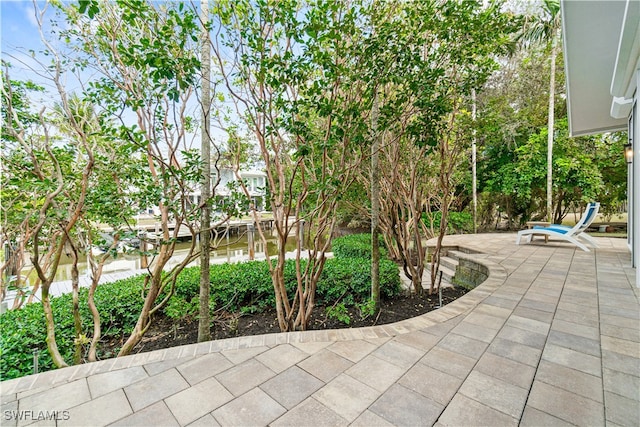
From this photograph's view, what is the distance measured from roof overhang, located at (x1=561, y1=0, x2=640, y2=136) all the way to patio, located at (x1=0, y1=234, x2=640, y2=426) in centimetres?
297

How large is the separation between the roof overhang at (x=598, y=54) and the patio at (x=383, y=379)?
297 centimetres

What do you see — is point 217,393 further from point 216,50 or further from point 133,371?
point 216,50

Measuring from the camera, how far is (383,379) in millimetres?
1862

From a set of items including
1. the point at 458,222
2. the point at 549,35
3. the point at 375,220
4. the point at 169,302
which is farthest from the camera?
the point at 458,222

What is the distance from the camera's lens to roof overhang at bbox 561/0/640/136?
3078 mm

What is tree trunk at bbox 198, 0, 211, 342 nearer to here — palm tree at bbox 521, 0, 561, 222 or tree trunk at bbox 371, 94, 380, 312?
tree trunk at bbox 371, 94, 380, 312

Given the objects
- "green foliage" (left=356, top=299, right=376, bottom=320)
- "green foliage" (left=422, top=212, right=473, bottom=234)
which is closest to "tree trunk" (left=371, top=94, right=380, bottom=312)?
"green foliage" (left=356, top=299, right=376, bottom=320)

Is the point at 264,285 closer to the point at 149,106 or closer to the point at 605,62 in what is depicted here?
the point at 149,106

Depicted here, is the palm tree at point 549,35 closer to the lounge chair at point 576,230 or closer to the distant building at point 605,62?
the distant building at point 605,62

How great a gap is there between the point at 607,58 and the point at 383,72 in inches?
154

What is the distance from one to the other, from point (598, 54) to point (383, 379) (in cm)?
550

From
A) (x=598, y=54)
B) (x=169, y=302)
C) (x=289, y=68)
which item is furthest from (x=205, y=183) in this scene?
(x=598, y=54)

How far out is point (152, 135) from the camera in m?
2.84

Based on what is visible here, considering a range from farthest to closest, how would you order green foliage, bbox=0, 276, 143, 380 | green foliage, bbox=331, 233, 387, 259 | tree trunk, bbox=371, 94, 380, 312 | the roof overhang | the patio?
green foliage, bbox=331, 233, 387, 259
tree trunk, bbox=371, 94, 380, 312
the roof overhang
green foliage, bbox=0, 276, 143, 380
the patio
